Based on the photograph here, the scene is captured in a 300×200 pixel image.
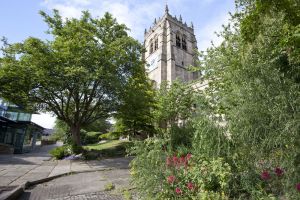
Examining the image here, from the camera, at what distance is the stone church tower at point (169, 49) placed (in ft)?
134

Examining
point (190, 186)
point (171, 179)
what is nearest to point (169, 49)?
point (171, 179)

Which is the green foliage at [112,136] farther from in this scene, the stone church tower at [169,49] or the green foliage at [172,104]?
the stone church tower at [169,49]

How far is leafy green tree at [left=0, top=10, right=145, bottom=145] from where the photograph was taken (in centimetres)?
1275

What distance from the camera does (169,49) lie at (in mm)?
Answer: 42219

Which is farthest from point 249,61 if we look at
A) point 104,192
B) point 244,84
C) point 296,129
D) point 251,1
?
point 104,192

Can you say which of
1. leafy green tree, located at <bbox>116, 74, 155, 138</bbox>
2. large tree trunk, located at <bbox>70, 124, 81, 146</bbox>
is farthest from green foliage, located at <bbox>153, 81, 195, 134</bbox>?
large tree trunk, located at <bbox>70, 124, 81, 146</bbox>

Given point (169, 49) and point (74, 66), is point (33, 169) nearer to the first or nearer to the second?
point (74, 66)

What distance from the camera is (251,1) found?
26.0ft

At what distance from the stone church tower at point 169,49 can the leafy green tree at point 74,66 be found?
22.2m

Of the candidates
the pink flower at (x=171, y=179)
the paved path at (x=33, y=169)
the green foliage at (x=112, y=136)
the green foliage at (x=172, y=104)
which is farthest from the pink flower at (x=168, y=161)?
the green foliage at (x=112, y=136)

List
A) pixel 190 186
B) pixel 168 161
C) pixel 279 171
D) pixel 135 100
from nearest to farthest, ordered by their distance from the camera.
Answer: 1. pixel 279 171
2. pixel 190 186
3. pixel 168 161
4. pixel 135 100

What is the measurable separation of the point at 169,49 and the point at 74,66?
32.3 m

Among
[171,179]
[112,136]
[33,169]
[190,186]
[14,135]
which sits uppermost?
[112,136]

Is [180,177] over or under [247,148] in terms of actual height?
under
